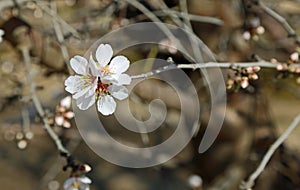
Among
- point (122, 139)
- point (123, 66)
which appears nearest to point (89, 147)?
point (122, 139)

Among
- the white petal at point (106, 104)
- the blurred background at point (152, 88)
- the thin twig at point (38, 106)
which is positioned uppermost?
the white petal at point (106, 104)

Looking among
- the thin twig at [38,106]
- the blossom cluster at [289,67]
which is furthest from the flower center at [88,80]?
the blossom cluster at [289,67]

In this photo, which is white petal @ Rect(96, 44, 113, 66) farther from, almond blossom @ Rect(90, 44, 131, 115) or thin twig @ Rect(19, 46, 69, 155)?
thin twig @ Rect(19, 46, 69, 155)

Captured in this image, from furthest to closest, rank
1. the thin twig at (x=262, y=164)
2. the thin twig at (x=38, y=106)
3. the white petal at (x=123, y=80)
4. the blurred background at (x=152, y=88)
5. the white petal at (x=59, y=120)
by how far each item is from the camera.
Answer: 1. the blurred background at (x=152, y=88)
2. the white petal at (x=59, y=120)
3. the thin twig at (x=38, y=106)
4. the thin twig at (x=262, y=164)
5. the white petal at (x=123, y=80)

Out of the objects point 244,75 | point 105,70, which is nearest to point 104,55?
point 105,70

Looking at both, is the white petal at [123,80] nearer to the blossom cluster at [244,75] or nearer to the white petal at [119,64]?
the white petal at [119,64]

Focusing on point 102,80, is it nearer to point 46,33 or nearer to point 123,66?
point 123,66
